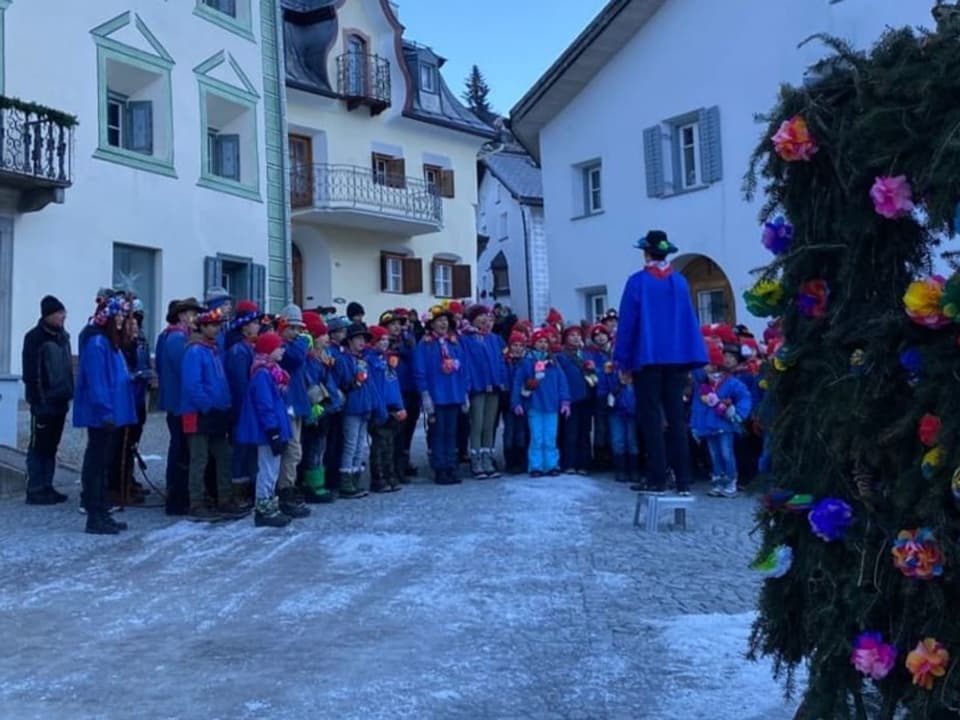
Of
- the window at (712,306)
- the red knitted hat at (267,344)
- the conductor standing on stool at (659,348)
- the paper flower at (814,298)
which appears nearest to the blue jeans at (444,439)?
the red knitted hat at (267,344)

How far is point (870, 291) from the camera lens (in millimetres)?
3037

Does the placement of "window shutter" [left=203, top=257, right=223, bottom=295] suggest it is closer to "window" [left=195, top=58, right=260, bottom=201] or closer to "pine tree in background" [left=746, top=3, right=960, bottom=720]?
"window" [left=195, top=58, right=260, bottom=201]

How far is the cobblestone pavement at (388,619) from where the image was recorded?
4.05 m

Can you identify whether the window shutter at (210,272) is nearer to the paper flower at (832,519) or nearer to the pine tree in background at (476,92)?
the paper flower at (832,519)

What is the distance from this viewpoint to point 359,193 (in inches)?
1072

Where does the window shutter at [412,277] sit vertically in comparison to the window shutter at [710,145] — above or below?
below

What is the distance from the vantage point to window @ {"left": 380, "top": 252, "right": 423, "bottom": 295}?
95.9 ft

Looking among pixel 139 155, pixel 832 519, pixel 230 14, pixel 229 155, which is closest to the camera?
pixel 832 519

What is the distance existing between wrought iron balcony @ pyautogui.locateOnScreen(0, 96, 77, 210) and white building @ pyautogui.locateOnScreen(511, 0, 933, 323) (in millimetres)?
10327

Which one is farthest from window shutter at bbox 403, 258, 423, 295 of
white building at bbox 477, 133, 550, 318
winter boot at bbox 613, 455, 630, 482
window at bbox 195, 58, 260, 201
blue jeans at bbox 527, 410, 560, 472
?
winter boot at bbox 613, 455, 630, 482

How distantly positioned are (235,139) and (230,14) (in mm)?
2560

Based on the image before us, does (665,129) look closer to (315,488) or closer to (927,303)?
(315,488)

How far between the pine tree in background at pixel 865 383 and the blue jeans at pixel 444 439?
7209 mm

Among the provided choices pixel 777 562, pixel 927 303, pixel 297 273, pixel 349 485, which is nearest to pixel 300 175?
pixel 297 273
